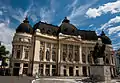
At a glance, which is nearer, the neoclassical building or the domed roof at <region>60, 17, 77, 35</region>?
the neoclassical building

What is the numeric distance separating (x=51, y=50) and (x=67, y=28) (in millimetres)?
12766

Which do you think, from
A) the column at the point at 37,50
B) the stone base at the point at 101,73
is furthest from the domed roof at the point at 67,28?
the stone base at the point at 101,73

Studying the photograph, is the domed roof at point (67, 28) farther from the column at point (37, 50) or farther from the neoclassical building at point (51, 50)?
the column at point (37, 50)

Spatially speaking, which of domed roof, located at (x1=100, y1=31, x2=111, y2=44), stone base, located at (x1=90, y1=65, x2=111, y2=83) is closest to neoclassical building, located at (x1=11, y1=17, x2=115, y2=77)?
domed roof, located at (x1=100, y1=31, x2=111, y2=44)

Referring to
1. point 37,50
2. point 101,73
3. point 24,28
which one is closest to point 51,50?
point 37,50

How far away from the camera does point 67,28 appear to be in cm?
5719

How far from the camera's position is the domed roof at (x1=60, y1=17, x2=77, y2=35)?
55.9 meters

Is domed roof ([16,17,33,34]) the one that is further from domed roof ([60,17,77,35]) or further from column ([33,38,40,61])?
domed roof ([60,17,77,35])

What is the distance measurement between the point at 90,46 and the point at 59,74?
18.8m

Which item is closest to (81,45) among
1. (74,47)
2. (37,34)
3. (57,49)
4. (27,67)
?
(74,47)

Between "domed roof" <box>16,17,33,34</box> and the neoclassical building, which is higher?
"domed roof" <box>16,17,33,34</box>

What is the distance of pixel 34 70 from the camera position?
4538 centimetres

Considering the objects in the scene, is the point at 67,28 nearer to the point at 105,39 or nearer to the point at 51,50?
the point at 51,50

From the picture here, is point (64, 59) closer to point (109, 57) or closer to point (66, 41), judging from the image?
point (66, 41)
